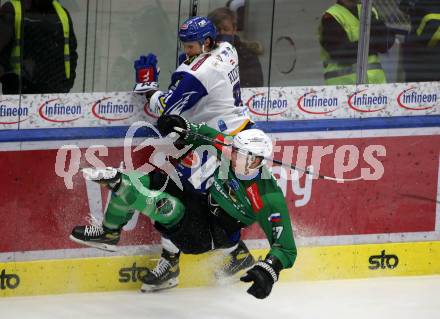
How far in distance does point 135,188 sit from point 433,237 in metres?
2.25

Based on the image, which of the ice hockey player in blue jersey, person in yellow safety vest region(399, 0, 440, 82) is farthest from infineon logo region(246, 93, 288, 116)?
person in yellow safety vest region(399, 0, 440, 82)

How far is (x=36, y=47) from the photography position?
669cm

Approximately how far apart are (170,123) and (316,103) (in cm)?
125

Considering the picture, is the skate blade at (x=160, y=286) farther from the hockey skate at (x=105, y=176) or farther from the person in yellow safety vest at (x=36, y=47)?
the person in yellow safety vest at (x=36, y=47)

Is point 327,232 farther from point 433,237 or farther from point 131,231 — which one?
point 131,231

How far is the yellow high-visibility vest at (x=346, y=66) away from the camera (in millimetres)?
7525

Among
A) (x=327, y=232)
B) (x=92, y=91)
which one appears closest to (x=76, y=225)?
(x=92, y=91)

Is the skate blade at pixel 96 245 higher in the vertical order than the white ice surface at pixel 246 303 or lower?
higher

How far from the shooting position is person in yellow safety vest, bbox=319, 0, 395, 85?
7523 mm

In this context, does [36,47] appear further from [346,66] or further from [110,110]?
[346,66]

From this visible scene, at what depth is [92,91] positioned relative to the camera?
271 inches

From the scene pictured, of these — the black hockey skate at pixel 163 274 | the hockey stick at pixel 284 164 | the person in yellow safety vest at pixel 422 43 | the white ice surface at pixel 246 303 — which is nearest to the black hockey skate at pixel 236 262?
the white ice surface at pixel 246 303

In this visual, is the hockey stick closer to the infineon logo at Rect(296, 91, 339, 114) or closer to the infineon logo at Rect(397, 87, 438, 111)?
the infineon logo at Rect(296, 91, 339, 114)

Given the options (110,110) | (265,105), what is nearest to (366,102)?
(265,105)
